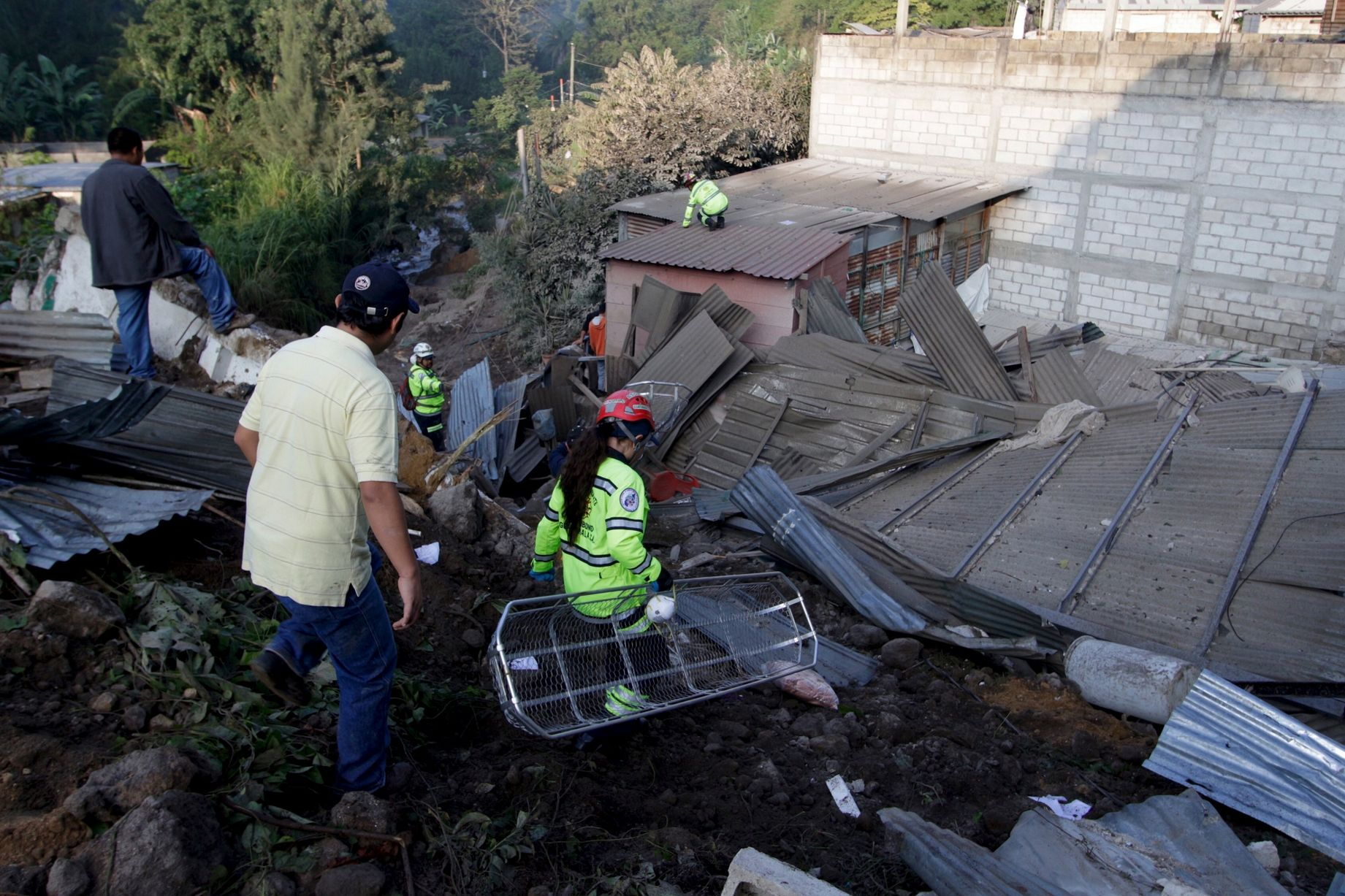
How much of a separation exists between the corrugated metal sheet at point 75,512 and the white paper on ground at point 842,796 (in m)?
3.01

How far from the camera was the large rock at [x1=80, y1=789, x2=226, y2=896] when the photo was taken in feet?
7.47

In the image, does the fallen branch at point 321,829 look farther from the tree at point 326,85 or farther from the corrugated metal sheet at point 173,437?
the tree at point 326,85

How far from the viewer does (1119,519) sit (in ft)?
19.2

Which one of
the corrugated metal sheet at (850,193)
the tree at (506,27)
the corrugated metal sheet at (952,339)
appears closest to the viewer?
the corrugated metal sheet at (952,339)

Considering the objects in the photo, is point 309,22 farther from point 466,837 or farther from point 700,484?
point 466,837

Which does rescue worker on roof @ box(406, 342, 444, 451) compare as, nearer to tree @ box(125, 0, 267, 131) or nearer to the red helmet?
the red helmet

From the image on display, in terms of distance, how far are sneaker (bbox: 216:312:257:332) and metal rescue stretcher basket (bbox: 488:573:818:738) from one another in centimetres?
459

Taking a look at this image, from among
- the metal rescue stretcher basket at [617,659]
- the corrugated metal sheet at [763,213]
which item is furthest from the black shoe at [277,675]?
the corrugated metal sheet at [763,213]

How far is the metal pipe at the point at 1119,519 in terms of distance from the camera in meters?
5.43

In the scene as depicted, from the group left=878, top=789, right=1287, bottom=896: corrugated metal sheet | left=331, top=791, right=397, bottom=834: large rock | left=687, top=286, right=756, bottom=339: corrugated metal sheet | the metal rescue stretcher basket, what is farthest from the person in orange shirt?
left=331, top=791, right=397, bottom=834: large rock

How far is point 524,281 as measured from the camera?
16766 mm

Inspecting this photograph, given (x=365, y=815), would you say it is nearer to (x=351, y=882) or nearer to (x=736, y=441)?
(x=351, y=882)

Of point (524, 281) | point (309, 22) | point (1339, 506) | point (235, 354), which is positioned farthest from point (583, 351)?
point (309, 22)

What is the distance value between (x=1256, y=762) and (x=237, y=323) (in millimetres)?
7479
